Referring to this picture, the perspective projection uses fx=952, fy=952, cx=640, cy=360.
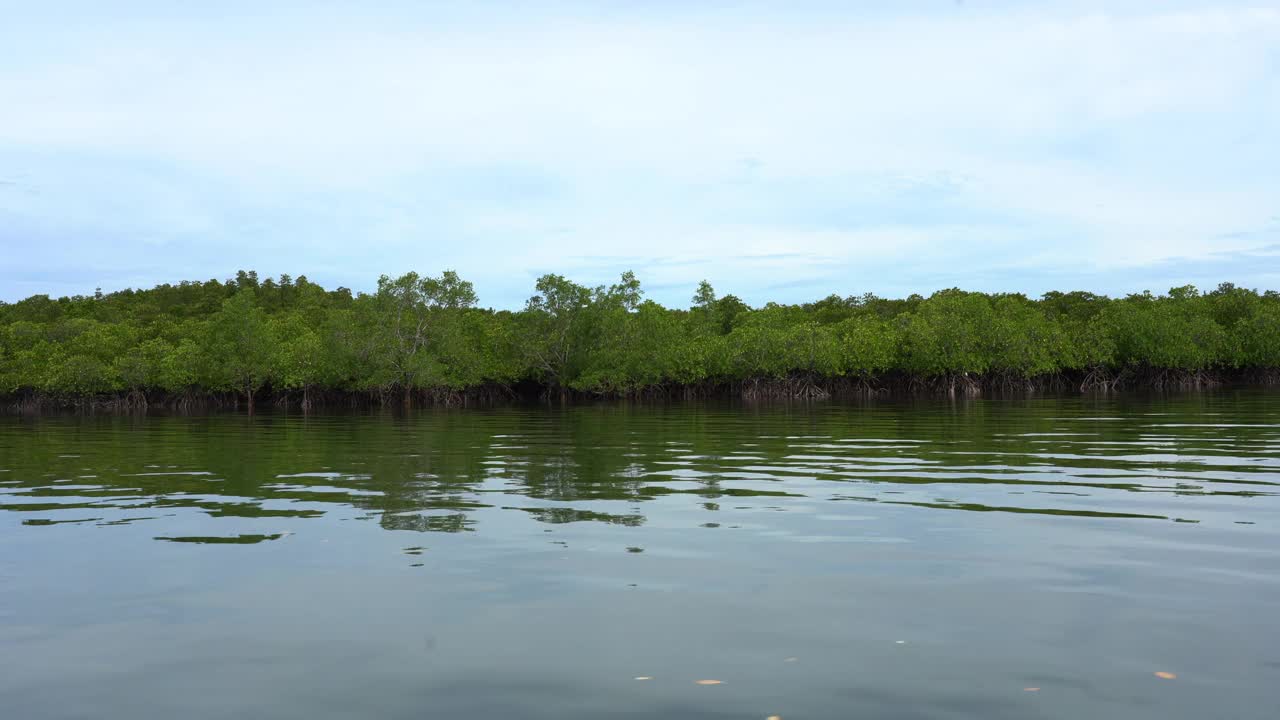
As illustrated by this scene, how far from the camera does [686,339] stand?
80500 mm

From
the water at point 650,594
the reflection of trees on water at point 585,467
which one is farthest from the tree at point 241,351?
the water at point 650,594

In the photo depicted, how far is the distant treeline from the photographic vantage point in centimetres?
7138

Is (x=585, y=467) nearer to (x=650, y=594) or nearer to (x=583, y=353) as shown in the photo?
(x=650, y=594)

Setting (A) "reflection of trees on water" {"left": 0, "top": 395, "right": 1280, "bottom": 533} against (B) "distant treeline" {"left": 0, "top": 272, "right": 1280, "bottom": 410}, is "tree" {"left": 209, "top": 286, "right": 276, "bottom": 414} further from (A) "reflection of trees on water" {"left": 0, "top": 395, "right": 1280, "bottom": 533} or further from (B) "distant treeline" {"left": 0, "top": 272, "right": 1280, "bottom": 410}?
(A) "reflection of trees on water" {"left": 0, "top": 395, "right": 1280, "bottom": 533}

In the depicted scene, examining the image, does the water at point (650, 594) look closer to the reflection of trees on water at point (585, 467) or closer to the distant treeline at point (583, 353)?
the reflection of trees on water at point (585, 467)

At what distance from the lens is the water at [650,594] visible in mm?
5199

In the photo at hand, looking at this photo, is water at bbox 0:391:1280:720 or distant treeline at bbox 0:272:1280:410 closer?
water at bbox 0:391:1280:720

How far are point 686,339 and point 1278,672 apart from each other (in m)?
75.3

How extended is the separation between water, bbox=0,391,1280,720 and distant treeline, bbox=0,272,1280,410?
56.6 meters

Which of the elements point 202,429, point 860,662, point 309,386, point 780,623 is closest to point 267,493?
point 780,623

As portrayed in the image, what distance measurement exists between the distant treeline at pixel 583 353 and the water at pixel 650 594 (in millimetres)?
56550

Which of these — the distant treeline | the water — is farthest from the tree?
the water

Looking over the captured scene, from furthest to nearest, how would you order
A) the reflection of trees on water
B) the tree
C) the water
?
the tree
the reflection of trees on water
the water

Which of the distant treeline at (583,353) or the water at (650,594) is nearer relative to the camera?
the water at (650,594)
